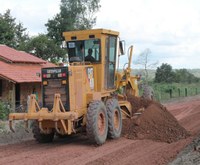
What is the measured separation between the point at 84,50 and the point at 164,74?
43755 millimetres

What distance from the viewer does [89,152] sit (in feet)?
35.8

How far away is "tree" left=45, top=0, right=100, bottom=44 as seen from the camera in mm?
41625

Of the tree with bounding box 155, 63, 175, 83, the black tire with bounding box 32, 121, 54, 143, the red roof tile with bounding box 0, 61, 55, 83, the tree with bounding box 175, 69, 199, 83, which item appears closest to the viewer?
the black tire with bounding box 32, 121, 54, 143

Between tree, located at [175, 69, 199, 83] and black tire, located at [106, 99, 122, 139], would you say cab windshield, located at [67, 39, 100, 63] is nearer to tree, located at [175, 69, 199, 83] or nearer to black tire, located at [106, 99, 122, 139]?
black tire, located at [106, 99, 122, 139]

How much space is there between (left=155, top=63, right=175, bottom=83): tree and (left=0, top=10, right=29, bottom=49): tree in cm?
1892

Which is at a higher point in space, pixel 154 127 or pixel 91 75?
pixel 91 75

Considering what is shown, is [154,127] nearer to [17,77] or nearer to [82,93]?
[82,93]

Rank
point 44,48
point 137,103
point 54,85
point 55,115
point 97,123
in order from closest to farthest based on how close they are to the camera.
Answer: point 55,115 < point 97,123 < point 54,85 < point 137,103 < point 44,48

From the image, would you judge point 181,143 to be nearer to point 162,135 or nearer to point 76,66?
point 162,135

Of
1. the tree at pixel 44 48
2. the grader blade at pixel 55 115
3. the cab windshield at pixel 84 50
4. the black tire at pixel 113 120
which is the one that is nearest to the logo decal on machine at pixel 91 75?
the cab windshield at pixel 84 50

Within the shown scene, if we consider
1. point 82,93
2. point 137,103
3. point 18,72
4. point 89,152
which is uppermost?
point 18,72

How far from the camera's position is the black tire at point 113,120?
12672 millimetres

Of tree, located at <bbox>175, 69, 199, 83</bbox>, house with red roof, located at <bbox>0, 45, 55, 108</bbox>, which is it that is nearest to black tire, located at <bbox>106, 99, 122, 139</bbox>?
house with red roof, located at <bbox>0, 45, 55, 108</bbox>

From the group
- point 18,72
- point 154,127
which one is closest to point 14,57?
point 18,72
